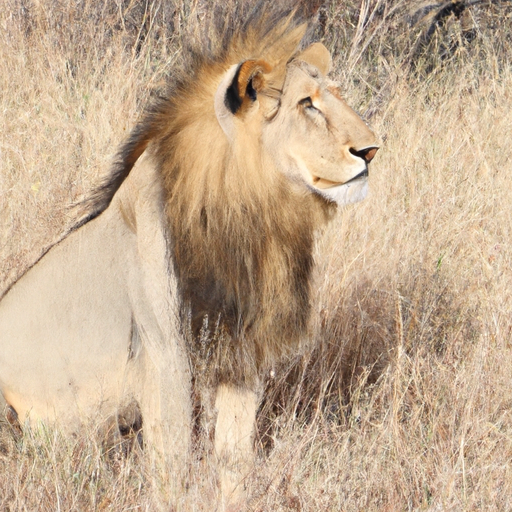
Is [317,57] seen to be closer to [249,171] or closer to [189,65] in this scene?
[189,65]

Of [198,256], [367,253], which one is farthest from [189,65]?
[367,253]

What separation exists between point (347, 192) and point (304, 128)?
26 centimetres

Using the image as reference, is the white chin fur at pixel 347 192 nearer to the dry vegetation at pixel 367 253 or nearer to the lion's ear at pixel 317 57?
the lion's ear at pixel 317 57

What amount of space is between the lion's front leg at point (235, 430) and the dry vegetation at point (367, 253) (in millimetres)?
100

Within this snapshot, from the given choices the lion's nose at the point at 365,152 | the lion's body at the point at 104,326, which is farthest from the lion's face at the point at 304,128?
the lion's body at the point at 104,326

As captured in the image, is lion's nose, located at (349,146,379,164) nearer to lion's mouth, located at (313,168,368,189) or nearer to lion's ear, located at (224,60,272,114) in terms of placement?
lion's mouth, located at (313,168,368,189)

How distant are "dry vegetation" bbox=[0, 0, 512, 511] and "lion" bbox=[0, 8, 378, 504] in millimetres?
218

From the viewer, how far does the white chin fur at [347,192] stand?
2.83 meters

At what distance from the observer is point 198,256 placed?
2.89m

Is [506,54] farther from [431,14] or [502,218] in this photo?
[502,218]

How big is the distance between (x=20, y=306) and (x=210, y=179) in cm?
89

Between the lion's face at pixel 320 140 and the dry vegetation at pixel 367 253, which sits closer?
the lion's face at pixel 320 140

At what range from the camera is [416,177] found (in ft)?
18.0

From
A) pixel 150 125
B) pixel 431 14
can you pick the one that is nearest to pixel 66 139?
pixel 150 125
